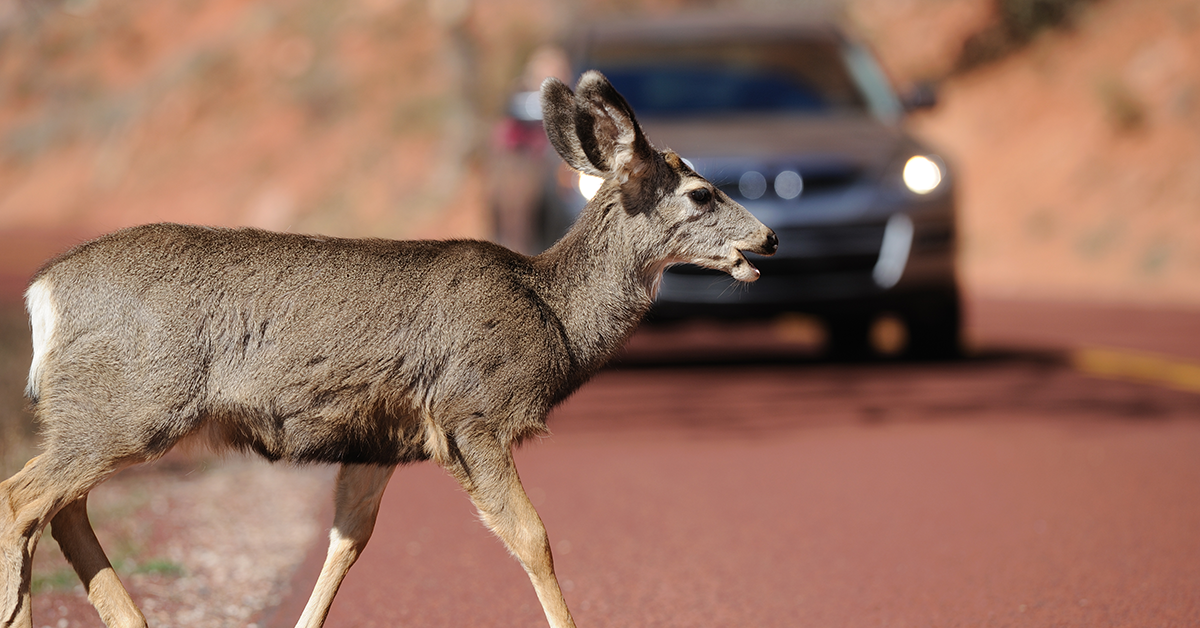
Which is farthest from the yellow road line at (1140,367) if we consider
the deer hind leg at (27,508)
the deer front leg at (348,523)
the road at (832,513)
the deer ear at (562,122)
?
the deer hind leg at (27,508)

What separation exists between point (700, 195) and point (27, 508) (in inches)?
99.6

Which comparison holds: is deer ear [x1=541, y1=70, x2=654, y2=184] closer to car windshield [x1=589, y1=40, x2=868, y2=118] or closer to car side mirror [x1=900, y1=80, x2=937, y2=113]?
car windshield [x1=589, y1=40, x2=868, y2=118]

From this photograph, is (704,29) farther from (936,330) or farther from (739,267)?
(739,267)

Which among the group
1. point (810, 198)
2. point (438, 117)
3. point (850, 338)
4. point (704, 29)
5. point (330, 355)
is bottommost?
point (330, 355)

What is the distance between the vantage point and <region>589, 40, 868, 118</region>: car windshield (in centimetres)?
1195

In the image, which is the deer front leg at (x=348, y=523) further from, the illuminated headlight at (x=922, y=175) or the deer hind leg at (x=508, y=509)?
the illuminated headlight at (x=922, y=175)

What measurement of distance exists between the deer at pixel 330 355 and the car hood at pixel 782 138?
19.3ft

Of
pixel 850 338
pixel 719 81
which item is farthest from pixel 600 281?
pixel 850 338

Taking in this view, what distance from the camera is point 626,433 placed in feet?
31.1

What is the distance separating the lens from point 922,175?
11141mm

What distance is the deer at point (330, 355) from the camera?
4.11 m

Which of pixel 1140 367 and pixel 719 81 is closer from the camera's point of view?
pixel 1140 367

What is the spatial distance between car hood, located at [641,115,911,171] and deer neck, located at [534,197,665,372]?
569 centimetres

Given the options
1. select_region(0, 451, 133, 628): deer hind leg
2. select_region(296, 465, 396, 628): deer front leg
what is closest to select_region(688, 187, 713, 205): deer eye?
select_region(296, 465, 396, 628): deer front leg
